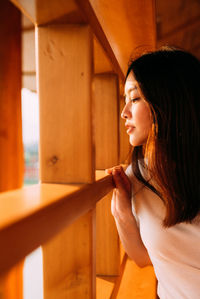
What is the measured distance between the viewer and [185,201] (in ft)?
3.10

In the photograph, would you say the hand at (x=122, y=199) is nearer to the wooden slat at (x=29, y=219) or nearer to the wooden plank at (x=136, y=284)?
the wooden plank at (x=136, y=284)

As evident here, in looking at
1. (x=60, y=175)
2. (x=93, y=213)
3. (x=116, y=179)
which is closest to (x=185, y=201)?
(x=116, y=179)

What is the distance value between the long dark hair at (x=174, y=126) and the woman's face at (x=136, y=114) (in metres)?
0.03

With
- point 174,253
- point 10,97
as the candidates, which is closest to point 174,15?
point 174,253

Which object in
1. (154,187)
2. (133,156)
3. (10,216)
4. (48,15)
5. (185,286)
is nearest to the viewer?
(10,216)

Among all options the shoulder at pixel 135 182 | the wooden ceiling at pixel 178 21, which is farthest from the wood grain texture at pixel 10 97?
the wooden ceiling at pixel 178 21

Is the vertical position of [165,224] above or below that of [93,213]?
below

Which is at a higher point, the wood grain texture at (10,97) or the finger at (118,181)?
the wood grain texture at (10,97)

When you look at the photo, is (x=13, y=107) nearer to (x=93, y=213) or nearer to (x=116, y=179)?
(x=93, y=213)

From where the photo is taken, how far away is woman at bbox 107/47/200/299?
2.96 ft

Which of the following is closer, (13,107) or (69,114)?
(13,107)

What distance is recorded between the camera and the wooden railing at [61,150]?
1.24 feet

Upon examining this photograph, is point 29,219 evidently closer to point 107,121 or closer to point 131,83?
point 131,83

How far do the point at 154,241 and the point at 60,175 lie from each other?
462 millimetres
